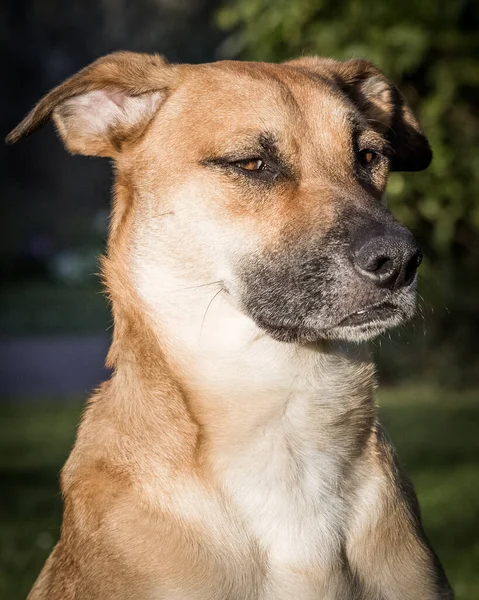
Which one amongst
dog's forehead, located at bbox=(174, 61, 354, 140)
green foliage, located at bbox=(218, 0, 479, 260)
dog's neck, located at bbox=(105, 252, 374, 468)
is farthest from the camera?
green foliage, located at bbox=(218, 0, 479, 260)

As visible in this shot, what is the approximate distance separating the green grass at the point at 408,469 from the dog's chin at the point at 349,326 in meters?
3.02

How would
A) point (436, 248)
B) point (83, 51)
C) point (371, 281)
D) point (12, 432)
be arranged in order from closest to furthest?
1. point (371, 281)
2. point (436, 248)
3. point (12, 432)
4. point (83, 51)

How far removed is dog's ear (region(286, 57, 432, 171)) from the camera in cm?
461

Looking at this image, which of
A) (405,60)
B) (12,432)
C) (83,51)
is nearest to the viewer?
(405,60)

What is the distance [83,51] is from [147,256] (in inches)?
831

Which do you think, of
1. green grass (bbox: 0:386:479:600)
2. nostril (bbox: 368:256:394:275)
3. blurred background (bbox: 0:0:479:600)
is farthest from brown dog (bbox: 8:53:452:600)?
green grass (bbox: 0:386:479:600)

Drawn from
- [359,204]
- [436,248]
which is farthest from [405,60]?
[359,204]

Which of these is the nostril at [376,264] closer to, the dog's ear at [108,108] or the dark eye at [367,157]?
the dark eye at [367,157]

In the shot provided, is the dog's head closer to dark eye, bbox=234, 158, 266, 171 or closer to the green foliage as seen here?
dark eye, bbox=234, 158, 266, 171

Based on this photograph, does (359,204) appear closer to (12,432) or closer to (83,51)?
(12,432)

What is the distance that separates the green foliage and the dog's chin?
401 cm

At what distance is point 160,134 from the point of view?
4066mm

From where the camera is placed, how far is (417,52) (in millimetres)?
8109

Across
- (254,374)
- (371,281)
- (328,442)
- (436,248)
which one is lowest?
(436,248)
